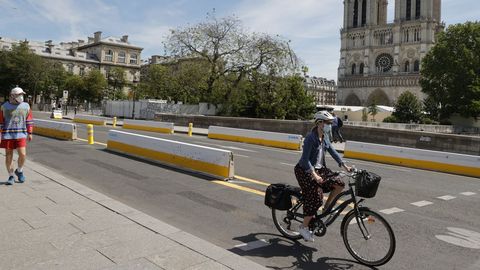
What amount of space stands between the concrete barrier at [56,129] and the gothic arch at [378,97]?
103872mm

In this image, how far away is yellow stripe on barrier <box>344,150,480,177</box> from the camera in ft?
48.2

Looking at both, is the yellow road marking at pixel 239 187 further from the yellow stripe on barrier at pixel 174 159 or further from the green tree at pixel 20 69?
the green tree at pixel 20 69

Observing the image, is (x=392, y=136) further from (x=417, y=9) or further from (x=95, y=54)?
(x=95, y=54)

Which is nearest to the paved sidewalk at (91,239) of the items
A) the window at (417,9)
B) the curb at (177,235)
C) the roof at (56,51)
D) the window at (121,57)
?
the curb at (177,235)

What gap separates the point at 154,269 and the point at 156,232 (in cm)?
134

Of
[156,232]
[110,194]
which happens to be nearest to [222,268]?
[156,232]

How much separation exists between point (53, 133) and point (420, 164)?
667 inches

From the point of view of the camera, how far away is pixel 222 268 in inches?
175

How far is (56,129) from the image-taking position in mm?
20500

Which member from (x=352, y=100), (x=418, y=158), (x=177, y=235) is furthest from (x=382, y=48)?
(x=177, y=235)

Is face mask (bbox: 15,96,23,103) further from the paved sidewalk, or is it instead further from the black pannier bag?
the black pannier bag

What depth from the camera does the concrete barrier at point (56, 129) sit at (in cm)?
1939

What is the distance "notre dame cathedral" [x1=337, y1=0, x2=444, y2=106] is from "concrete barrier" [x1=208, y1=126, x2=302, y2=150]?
92.9 m

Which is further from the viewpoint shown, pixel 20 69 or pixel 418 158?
pixel 20 69
